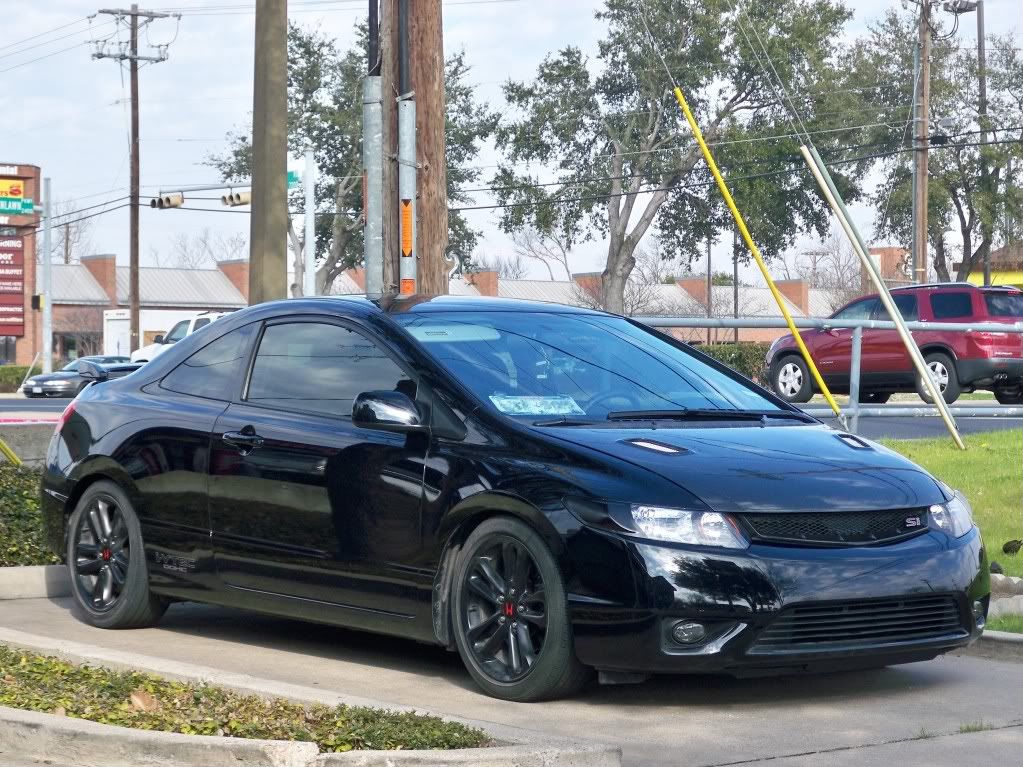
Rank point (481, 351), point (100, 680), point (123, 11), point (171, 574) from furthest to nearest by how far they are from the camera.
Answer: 1. point (123, 11)
2. point (171, 574)
3. point (481, 351)
4. point (100, 680)

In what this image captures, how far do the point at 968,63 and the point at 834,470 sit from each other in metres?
54.3

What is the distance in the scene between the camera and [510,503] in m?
6.13

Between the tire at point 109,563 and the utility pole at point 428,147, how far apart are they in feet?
11.7

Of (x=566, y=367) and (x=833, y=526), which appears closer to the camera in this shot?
(x=833, y=526)

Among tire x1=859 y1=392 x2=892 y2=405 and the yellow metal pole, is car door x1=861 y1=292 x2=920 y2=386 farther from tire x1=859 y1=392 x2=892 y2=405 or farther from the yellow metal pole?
the yellow metal pole

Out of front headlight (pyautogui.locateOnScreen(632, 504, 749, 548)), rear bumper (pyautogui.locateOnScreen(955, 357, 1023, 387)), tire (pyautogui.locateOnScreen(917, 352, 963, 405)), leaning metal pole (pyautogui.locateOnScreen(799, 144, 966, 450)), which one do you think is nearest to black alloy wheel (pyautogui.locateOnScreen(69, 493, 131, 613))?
front headlight (pyautogui.locateOnScreen(632, 504, 749, 548))

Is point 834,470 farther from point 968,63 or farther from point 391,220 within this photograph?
point 968,63

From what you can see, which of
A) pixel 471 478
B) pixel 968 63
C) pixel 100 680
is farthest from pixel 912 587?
pixel 968 63

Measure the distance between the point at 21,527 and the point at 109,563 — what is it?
1.77 metres

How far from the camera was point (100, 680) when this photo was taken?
5910 mm

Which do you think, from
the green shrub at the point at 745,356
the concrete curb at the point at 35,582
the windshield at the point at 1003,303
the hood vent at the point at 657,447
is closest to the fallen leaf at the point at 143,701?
the hood vent at the point at 657,447

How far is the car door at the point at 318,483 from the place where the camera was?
660 centimetres

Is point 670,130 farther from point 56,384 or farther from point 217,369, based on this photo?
point 217,369

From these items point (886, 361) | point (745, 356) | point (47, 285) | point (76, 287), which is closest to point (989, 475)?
point (886, 361)
